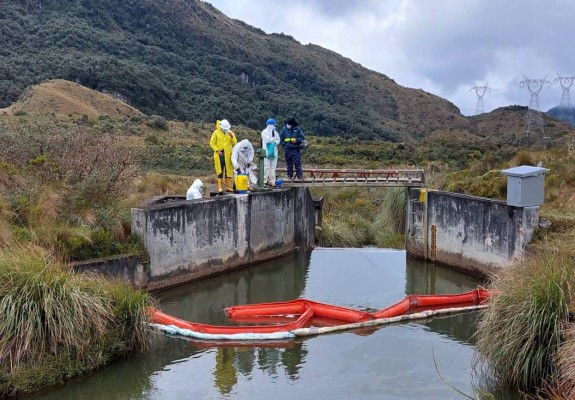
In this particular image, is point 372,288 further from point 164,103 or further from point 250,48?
point 250,48

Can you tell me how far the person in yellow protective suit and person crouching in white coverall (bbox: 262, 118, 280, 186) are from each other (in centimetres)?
115

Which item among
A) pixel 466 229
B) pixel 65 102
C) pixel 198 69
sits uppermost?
pixel 198 69

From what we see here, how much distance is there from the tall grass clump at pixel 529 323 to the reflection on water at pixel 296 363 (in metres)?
0.96

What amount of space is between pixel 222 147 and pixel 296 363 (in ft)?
25.5

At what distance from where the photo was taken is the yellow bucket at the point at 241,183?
16484mm

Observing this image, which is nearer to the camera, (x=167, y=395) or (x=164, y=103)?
(x=167, y=395)

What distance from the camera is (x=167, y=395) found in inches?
331

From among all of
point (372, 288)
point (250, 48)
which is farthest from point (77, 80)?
point (372, 288)

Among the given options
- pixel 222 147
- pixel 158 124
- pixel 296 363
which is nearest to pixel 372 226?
pixel 222 147

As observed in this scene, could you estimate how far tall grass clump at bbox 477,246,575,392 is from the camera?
7.20m

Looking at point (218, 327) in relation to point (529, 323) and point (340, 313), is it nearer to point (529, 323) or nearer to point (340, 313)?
point (340, 313)

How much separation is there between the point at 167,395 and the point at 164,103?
62.6m

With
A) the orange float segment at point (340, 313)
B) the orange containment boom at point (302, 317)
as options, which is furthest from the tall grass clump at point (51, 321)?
the orange float segment at point (340, 313)

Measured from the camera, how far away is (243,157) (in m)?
16.5
